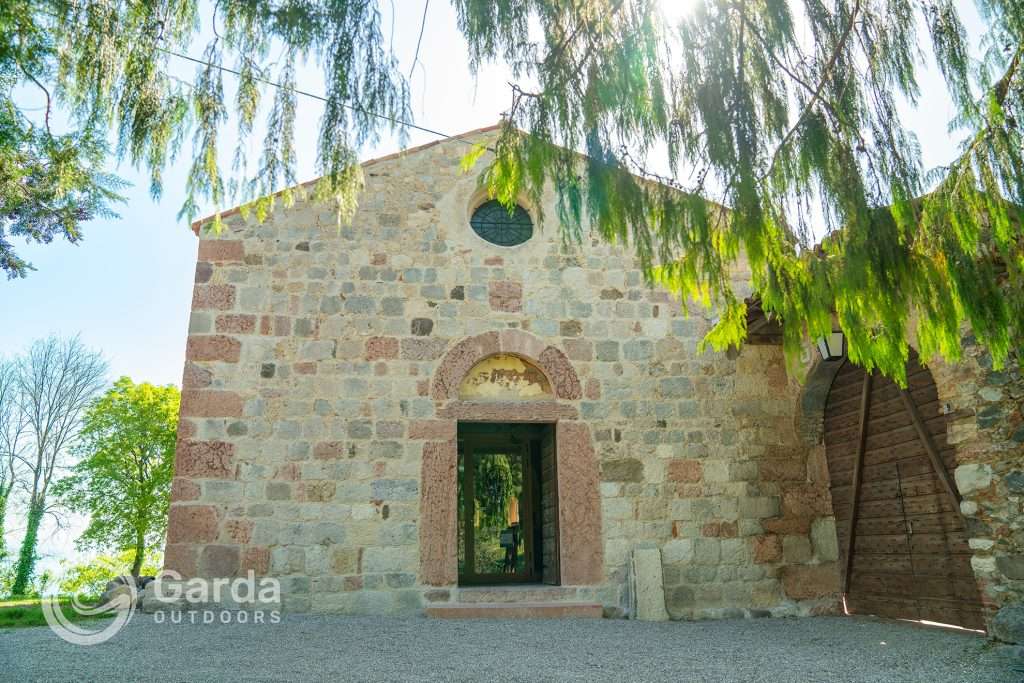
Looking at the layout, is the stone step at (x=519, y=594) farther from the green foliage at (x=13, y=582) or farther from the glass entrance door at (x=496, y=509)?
the green foliage at (x=13, y=582)

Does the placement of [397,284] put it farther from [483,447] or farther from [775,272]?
[775,272]

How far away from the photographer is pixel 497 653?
417 cm

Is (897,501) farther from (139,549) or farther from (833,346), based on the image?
(139,549)

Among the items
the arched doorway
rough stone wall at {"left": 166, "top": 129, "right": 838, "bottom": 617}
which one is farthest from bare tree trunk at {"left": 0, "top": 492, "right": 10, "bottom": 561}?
the arched doorway

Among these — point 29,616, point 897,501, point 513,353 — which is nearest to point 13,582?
point 29,616

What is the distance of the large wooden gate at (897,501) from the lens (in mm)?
5188

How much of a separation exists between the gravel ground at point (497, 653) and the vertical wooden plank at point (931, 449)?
3.08 feet

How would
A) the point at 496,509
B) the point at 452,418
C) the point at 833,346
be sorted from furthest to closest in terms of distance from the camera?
the point at 496,509 → the point at 452,418 → the point at 833,346

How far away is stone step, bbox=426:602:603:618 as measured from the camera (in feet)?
18.9

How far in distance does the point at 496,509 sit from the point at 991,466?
4545mm

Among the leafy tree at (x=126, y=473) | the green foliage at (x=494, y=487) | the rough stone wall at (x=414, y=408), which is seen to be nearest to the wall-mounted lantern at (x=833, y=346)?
the rough stone wall at (x=414, y=408)

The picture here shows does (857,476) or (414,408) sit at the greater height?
(414,408)

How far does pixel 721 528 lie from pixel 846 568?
114cm

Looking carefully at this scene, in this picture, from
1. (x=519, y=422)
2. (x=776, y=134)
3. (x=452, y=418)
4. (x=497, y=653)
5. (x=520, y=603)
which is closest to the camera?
(x=776, y=134)
